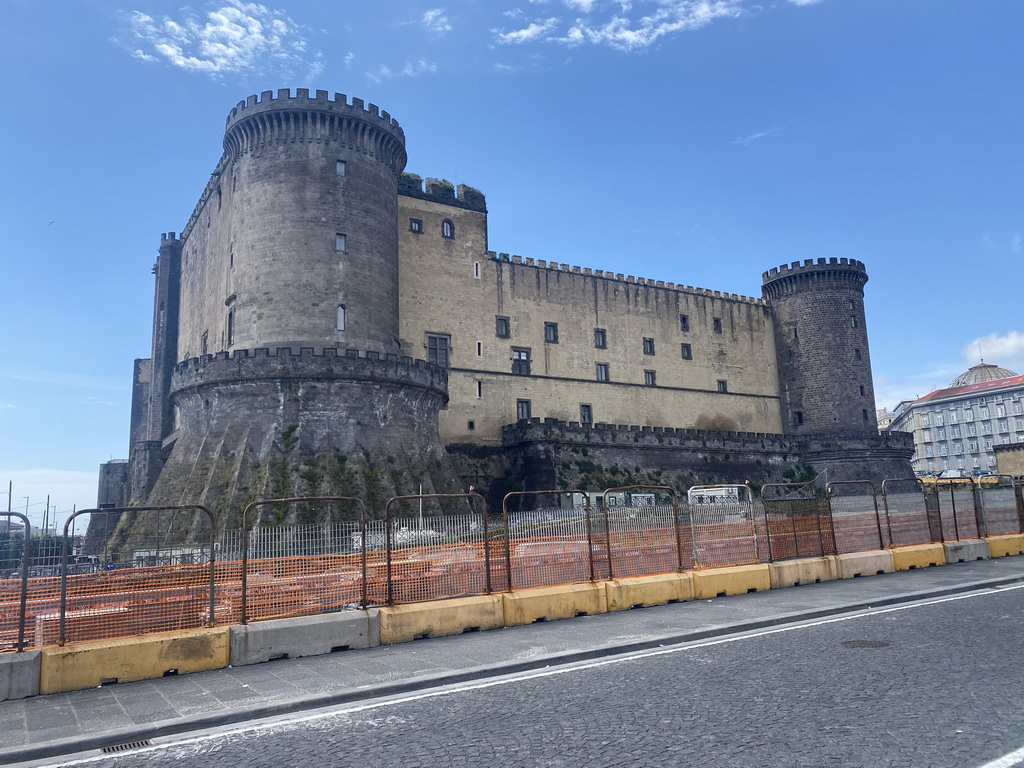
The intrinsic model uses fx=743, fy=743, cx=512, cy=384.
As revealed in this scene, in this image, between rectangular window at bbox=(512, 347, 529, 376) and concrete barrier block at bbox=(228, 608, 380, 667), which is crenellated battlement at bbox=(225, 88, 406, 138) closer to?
rectangular window at bbox=(512, 347, 529, 376)

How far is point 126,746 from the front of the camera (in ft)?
21.4

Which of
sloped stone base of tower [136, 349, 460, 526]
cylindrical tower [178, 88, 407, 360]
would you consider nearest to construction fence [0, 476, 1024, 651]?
sloped stone base of tower [136, 349, 460, 526]

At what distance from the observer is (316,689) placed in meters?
7.97

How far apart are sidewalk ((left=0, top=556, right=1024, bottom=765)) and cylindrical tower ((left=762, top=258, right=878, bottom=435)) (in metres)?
38.7

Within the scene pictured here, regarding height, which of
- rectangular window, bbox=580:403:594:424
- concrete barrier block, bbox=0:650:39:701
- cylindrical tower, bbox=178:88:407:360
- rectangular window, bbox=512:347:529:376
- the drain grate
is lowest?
the drain grate

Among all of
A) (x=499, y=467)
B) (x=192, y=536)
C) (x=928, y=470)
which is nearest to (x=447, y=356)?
(x=499, y=467)

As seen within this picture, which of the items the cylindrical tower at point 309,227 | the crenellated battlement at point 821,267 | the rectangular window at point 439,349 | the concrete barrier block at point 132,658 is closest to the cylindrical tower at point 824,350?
the crenellated battlement at point 821,267

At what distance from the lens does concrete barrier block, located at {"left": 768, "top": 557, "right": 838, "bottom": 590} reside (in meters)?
14.9

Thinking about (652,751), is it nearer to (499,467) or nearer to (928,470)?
(499,467)

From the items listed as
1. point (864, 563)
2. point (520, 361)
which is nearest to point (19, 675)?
point (864, 563)

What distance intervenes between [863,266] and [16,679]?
54.1 m

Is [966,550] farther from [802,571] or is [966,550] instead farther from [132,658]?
[132,658]

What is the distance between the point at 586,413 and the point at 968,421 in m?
74.0

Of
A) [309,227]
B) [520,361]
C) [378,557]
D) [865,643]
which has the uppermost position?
[309,227]
